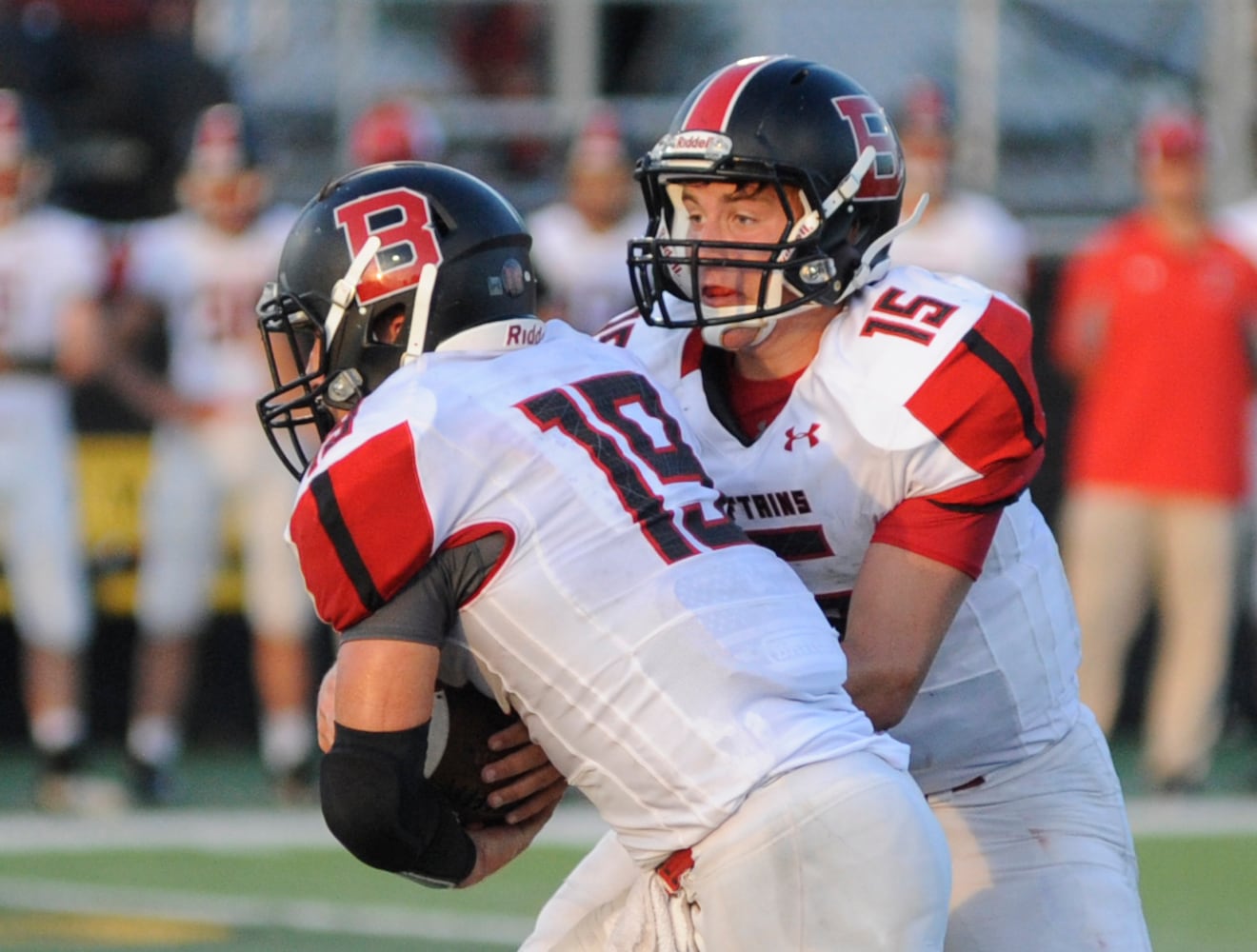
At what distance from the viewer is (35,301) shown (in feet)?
22.9

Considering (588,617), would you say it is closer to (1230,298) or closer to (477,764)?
(477,764)

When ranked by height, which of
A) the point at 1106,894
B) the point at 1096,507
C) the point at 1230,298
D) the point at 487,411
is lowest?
the point at 1096,507

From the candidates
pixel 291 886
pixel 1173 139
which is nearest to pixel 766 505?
pixel 291 886

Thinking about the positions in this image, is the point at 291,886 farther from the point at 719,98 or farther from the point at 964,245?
the point at 719,98

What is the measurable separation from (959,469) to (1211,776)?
4.91 metres

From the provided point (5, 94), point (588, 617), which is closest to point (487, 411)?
point (588, 617)

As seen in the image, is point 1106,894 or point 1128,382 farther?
point 1128,382

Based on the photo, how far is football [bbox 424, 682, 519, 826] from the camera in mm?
2746

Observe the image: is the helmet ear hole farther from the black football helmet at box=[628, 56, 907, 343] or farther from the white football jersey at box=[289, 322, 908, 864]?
the black football helmet at box=[628, 56, 907, 343]

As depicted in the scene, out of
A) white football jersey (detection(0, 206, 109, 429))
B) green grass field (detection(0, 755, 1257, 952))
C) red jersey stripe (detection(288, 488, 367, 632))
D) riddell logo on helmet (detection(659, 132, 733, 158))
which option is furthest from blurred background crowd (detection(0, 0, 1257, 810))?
red jersey stripe (detection(288, 488, 367, 632))

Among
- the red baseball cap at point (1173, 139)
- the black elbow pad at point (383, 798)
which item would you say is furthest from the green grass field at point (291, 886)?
the black elbow pad at point (383, 798)

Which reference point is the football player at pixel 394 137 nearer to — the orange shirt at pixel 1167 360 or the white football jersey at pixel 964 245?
the white football jersey at pixel 964 245

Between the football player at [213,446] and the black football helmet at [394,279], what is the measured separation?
4.33 meters

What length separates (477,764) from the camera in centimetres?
277
